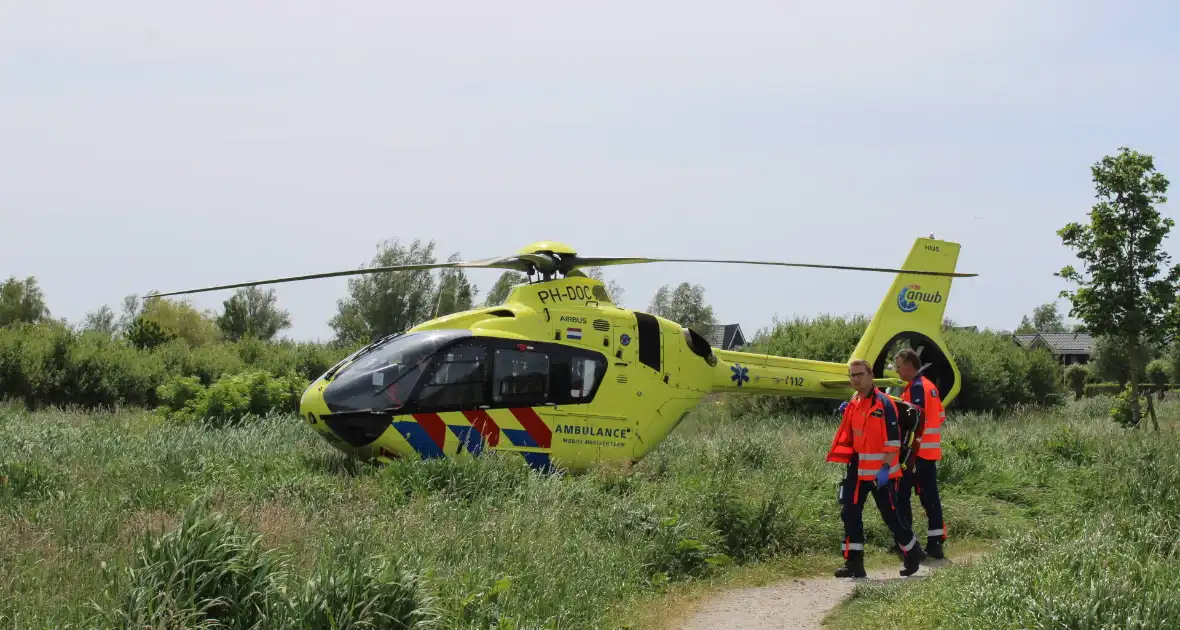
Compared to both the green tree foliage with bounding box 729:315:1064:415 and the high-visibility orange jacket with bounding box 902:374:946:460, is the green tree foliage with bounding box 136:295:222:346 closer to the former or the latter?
the green tree foliage with bounding box 729:315:1064:415

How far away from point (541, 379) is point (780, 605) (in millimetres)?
4957

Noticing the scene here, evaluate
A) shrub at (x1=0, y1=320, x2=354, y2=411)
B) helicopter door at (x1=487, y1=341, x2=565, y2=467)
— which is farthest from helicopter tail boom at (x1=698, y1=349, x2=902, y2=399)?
shrub at (x1=0, y1=320, x2=354, y2=411)

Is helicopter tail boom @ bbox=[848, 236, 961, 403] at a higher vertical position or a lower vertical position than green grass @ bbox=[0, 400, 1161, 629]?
higher

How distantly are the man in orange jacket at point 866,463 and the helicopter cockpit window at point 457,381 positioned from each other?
4596mm

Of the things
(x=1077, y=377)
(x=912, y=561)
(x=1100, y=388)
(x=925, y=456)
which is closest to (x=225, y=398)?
(x=925, y=456)

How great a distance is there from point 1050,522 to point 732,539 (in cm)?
285

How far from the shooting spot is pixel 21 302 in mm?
55781

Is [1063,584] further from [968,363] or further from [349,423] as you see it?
[968,363]

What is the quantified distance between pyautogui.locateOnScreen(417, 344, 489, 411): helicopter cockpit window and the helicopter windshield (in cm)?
15

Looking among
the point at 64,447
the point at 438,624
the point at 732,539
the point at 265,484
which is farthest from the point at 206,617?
the point at 64,447

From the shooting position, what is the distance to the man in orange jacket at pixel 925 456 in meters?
9.99

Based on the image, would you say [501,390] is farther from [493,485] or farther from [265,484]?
[265,484]

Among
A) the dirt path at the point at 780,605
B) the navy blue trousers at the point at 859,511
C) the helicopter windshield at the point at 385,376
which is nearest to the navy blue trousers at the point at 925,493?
the dirt path at the point at 780,605

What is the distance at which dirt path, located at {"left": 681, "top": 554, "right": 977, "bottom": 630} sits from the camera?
791 cm
